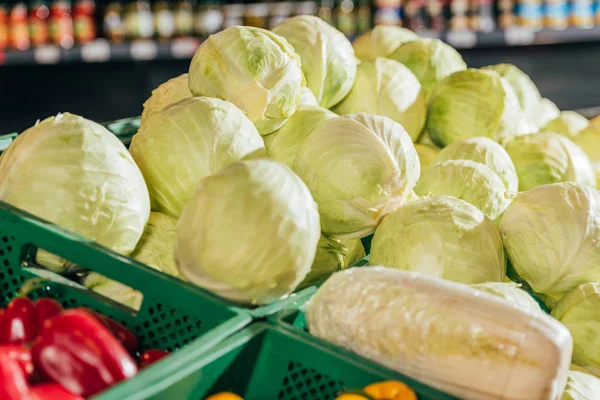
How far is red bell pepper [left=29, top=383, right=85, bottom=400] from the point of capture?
841 millimetres

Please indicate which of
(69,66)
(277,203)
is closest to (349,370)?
(277,203)

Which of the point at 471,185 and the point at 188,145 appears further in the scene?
the point at 471,185

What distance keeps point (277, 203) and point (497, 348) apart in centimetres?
43

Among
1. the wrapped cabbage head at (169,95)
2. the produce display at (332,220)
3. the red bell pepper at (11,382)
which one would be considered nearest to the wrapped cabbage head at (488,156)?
the produce display at (332,220)

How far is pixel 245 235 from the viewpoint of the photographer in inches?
44.6

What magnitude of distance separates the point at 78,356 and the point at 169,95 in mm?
971

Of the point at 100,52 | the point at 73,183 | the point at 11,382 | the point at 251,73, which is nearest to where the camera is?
the point at 11,382

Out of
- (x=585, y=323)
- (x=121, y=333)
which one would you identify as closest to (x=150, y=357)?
(x=121, y=333)

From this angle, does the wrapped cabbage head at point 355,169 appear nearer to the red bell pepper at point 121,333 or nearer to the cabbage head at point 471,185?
the cabbage head at point 471,185

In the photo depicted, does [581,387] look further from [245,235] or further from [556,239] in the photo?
[245,235]

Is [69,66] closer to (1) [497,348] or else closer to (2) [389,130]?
(2) [389,130]

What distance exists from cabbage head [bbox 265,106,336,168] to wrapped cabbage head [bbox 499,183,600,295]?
52 cm

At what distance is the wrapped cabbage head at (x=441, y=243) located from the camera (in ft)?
4.50

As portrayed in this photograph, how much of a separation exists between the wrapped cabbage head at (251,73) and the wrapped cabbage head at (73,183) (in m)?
0.33
